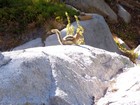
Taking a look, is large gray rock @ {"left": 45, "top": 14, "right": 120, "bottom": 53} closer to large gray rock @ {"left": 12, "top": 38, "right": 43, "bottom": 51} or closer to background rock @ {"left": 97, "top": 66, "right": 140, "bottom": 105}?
large gray rock @ {"left": 12, "top": 38, "right": 43, "bottom": 51}

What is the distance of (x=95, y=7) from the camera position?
68.4 feet

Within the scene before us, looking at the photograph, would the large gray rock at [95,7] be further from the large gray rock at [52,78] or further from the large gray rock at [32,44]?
the large gray rock at [52,78]

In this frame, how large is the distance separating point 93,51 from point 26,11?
7648 mm

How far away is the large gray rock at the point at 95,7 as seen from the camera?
2019 centimetres

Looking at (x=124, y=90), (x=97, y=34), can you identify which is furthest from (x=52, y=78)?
(x=97, y=34)

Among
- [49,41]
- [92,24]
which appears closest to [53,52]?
[49,41]

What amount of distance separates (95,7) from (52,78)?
1462 centimetres

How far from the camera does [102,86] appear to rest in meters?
8.07

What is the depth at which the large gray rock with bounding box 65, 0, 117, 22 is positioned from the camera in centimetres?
2019

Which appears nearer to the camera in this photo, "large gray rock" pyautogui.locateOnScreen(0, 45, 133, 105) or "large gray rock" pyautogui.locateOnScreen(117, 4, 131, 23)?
"large gray rock" pyautogui.locateOnScreen(0, 45, 133, 105)

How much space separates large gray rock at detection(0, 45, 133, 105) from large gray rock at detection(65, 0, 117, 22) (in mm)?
11793

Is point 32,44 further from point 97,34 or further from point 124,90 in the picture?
point 124,90

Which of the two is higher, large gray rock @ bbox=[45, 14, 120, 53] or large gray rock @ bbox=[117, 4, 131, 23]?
large gray rock @ bbox=[45, 14, 120, 53]

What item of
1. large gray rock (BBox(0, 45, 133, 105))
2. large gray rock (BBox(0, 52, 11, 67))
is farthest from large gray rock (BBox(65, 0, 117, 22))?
large gray rock (BBox(0, 52, 11, 67))
